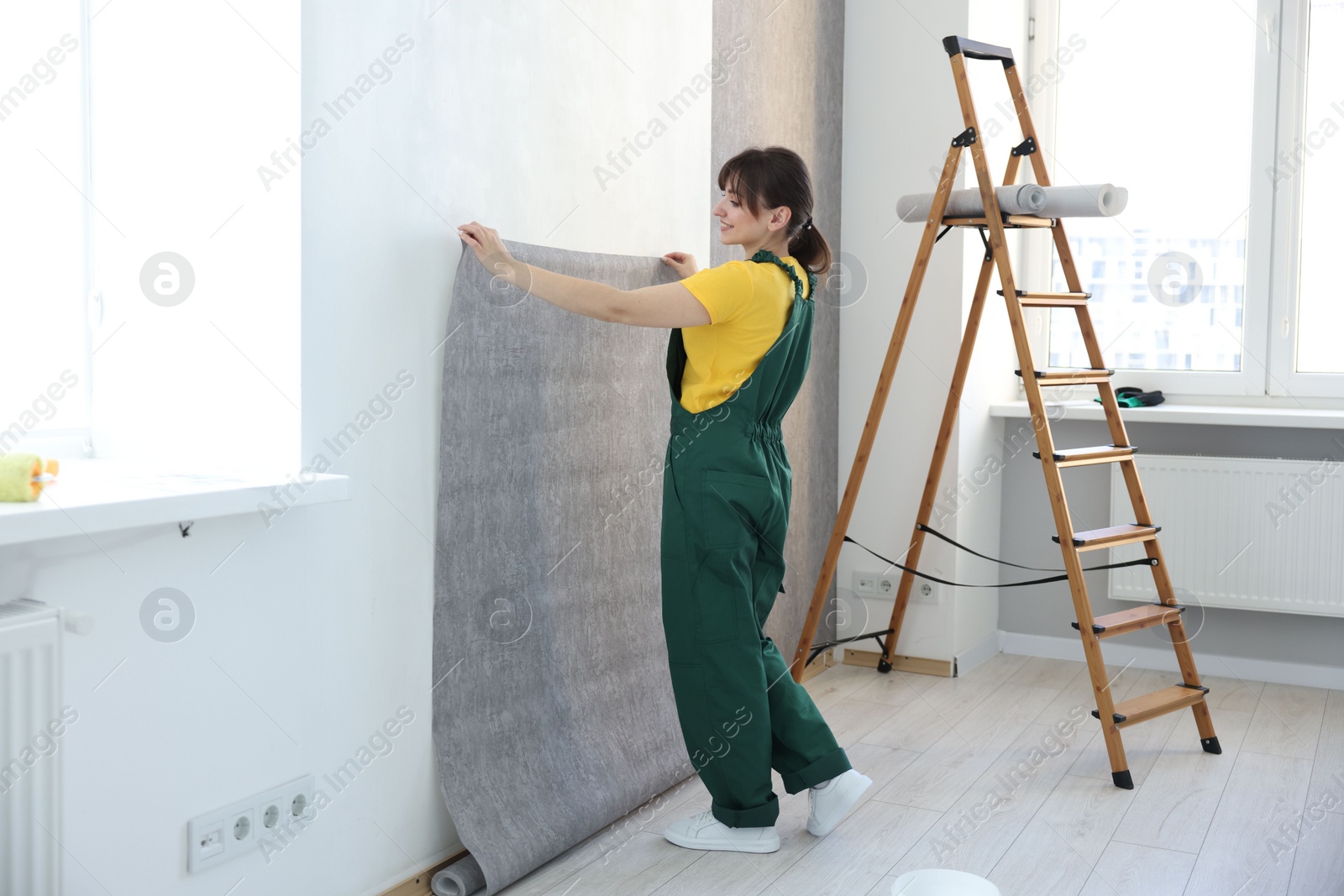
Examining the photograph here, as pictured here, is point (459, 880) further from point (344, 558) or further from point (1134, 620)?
point (1134, 620)

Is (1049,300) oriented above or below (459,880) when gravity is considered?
above

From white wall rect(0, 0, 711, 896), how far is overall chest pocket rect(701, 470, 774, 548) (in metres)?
0.53

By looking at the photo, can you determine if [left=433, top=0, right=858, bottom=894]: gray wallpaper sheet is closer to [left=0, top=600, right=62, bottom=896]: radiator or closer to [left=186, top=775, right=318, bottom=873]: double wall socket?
[left=186, top=775, right=318, bottom=873]: double wall socket

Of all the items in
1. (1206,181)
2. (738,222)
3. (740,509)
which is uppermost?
(1206,181)

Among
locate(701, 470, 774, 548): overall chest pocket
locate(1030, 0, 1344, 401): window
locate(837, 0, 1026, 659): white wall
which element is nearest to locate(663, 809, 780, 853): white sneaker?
locate(701, 470, 774, 548): overall chest pocket

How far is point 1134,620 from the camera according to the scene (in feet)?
9.33

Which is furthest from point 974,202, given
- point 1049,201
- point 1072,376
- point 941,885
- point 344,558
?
point 344,558

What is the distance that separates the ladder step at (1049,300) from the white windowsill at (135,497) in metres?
1.80

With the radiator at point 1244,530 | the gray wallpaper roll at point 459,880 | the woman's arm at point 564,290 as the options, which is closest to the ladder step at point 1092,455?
the radiator at point 1244,530

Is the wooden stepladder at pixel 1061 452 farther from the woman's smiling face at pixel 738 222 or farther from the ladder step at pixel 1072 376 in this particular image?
the woman's smiling face at pixel 738 222

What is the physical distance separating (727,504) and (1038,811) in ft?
3.43

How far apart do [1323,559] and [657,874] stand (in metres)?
2.33

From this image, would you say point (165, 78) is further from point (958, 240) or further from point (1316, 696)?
point (1316, 696)

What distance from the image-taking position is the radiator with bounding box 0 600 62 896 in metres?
1.39
